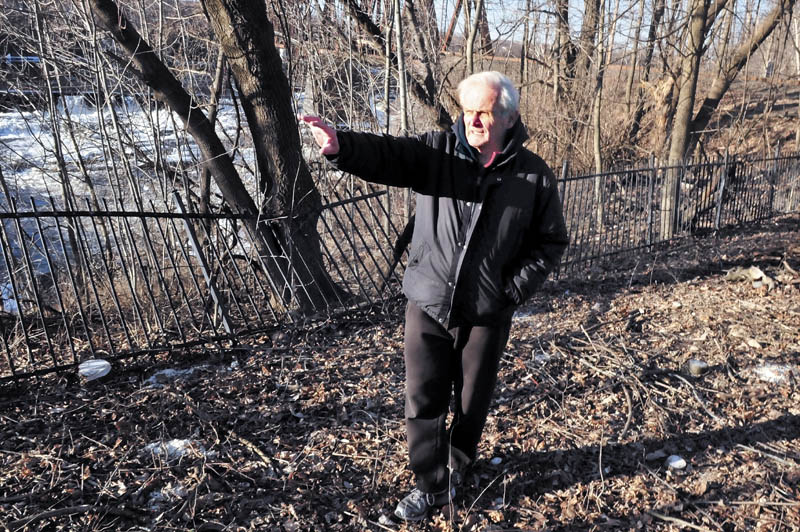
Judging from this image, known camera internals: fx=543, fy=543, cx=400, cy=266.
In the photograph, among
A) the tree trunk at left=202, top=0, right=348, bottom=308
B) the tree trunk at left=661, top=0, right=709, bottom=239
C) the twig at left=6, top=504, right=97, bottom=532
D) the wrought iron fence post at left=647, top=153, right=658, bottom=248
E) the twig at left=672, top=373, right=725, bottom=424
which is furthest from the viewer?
the tree trunk at left=661, top=0, right=709, bottom=239

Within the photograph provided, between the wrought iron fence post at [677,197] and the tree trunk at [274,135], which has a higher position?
the tree trunk at [274,135]

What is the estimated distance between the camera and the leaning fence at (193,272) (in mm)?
4203

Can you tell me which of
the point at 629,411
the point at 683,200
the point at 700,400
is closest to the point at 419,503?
the point at 629,411

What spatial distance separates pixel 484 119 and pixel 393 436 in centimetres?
200

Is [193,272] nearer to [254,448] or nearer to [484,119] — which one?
[254,448]

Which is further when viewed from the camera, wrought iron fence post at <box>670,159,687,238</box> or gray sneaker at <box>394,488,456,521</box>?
wrought iron fence post at <box>670,159,687,238</box>

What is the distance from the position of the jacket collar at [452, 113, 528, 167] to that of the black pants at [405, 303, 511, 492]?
742 mm

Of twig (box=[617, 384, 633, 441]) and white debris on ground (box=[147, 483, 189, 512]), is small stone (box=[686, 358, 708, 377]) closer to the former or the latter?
twig (box=[617, 384, 633, 441])

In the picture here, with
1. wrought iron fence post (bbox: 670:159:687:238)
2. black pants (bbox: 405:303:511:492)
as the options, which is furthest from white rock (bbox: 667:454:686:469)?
wrought iron fence post (bbox: 670:159:687:238)

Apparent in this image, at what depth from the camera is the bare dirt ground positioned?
2.71m

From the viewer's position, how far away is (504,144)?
237cm

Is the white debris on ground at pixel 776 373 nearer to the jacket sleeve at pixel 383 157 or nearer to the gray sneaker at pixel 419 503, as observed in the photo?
the gray sneaker at pixel 419 503

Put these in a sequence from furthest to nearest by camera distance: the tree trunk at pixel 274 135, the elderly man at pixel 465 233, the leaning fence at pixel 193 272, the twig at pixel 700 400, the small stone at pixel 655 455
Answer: the tree trunk at pixel 274 135
the leaning fence at pixel 193 272
the twig at pixel 700 400
the small stone at pixel 655 455
the elderly man at pixel 465 233

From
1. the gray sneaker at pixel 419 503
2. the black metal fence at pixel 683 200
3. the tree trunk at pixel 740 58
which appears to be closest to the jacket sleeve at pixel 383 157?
the gray sneaker at pixel 419 503
